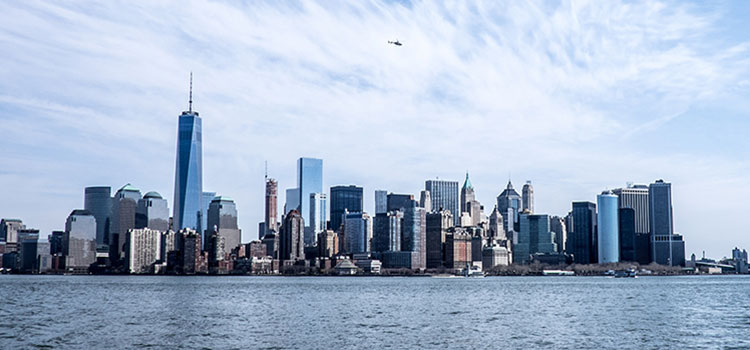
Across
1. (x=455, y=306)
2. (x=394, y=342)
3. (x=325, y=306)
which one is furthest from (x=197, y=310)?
(x=394, y=342)

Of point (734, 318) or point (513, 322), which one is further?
point (734, 318)

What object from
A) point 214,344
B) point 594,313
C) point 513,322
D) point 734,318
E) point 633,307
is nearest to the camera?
point 214,344

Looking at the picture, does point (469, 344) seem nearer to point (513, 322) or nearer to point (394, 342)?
point (394, 342)

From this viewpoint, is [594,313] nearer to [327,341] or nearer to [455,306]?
[455,306]

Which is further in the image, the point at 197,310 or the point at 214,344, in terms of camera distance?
the point at 197,310

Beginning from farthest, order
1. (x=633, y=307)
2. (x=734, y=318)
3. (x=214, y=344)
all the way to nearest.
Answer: (x=633, y=307) < (x=734, y=318) < (x=214, y=344)

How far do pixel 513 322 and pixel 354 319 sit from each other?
17325 mm

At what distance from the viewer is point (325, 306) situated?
387 ft

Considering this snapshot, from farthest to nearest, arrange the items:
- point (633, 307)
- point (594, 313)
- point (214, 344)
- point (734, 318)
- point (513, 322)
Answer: point (633, 307), point (594, 313), point (734, 318), point (513, 322), point (214, 344)

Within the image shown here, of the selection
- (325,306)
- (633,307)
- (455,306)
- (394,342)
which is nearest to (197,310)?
(325,306)

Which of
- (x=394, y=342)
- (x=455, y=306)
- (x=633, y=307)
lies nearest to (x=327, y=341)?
(x=394, y=342)

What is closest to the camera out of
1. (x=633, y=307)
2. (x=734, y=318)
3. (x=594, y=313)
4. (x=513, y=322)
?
(x=513, y=322)

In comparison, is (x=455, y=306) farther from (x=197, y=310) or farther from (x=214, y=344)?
(x=214, y=344)

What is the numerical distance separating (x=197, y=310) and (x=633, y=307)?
60028 mm
